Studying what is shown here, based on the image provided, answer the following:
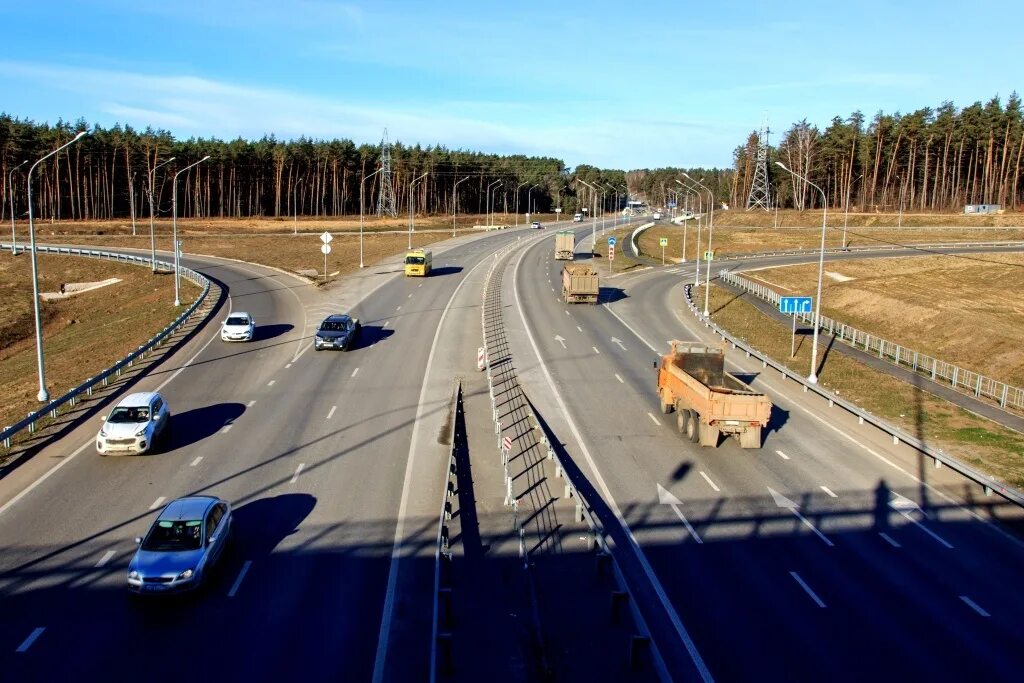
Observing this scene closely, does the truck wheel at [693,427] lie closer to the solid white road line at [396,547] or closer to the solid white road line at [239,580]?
the solid white road line at [396,547]

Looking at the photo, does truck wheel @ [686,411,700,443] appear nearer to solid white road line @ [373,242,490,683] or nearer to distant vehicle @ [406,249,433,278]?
solid white road line @ [373,242,490,683]

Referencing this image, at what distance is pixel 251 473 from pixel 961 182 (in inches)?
5634

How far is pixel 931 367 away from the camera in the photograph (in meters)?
40.7

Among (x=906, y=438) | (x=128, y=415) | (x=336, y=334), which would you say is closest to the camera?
(x=128, y=415)

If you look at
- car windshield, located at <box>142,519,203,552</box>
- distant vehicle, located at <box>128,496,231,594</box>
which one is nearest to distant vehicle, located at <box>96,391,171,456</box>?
distant vehicle, located at <box>128,496,231,594</box>

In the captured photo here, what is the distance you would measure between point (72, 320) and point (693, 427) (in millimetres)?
51808

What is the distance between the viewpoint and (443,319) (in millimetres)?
51594

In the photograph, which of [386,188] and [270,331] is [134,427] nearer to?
[270,331]

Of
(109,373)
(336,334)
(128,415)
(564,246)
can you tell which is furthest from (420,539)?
(564,246)

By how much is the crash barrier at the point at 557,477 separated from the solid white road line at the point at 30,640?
883 cm

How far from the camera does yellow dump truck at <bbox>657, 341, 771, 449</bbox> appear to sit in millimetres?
25812

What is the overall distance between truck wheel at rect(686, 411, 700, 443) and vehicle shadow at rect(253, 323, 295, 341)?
25620 mm

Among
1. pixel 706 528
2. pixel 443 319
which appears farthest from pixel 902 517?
pixel 443 319

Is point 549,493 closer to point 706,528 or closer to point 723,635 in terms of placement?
point 706,528
